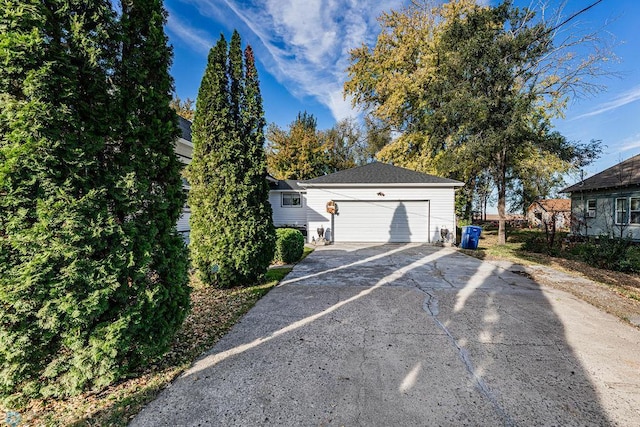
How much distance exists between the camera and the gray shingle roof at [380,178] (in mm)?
11805

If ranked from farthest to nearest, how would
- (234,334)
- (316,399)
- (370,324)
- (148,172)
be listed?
(370,324), (234,334), (148,172), (316,399)

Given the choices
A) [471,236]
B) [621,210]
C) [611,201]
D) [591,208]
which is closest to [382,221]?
[471,236]

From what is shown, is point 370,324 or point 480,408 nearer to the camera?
point 480,408

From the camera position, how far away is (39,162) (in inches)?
73.7

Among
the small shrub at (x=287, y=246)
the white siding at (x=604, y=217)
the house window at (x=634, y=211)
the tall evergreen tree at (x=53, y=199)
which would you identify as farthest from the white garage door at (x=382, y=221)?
the tall evergreen tree at (x=53, y=199)

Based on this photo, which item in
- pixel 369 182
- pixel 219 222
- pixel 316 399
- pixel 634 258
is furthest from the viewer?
pixel 369 182

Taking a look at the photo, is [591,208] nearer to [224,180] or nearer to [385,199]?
[385,199]

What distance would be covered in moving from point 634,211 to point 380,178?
37.3ft

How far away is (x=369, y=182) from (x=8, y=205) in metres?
11.1

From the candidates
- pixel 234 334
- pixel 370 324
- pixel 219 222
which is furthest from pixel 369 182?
pixel 234 334

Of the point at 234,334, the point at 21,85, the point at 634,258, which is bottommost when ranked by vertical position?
the point at 234,334

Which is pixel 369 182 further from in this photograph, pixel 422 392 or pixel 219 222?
pixel 422 392

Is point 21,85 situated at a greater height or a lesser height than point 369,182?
lesser

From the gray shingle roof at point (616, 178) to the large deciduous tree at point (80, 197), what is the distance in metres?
16.8
